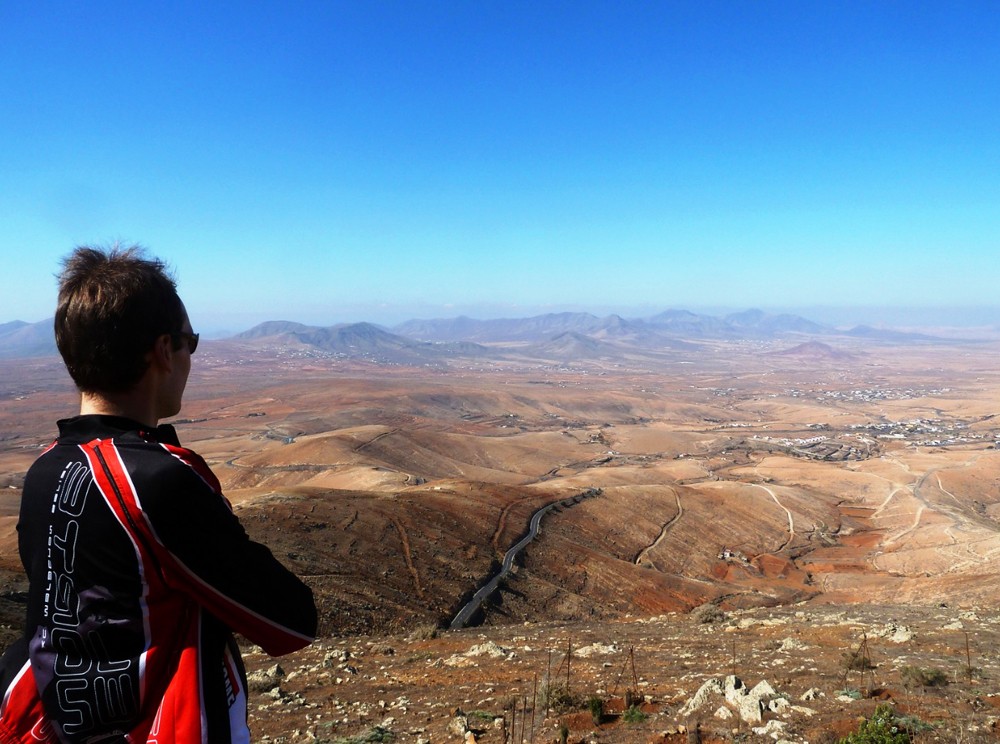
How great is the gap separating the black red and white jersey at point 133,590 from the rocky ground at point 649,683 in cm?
509

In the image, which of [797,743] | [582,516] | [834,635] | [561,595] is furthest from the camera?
[582,516]

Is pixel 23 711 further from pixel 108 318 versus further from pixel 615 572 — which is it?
pixel 615 572

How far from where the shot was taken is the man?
1.75 metres

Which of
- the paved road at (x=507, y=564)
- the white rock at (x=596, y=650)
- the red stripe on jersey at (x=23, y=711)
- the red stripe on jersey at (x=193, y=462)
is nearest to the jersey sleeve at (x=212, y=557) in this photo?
the red stripe on jersey at (x=193, y=462)

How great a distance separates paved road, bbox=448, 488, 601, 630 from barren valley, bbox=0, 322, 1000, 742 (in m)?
0.37

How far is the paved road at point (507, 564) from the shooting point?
73.0 ft

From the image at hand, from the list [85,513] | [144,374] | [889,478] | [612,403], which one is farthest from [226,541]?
[612,403]

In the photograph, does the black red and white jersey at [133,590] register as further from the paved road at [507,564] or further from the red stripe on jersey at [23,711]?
the paved road at [507,564]

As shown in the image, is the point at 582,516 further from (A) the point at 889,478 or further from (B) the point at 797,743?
(A) the point at 889,478

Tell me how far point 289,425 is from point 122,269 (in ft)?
341

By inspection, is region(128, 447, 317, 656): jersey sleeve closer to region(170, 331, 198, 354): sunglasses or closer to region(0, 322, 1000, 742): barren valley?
region(170, 331, 198, 354): sunglasses

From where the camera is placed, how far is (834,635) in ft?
39.9

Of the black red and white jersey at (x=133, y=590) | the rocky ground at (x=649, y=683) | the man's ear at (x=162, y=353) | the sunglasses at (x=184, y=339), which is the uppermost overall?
the sunglasses at (x=184, y=339)

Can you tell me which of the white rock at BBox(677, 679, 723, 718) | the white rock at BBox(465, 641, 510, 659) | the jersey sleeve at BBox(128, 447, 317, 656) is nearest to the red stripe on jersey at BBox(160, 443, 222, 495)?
the jersey sleeve at BBox(128, 447, 317, 656)
